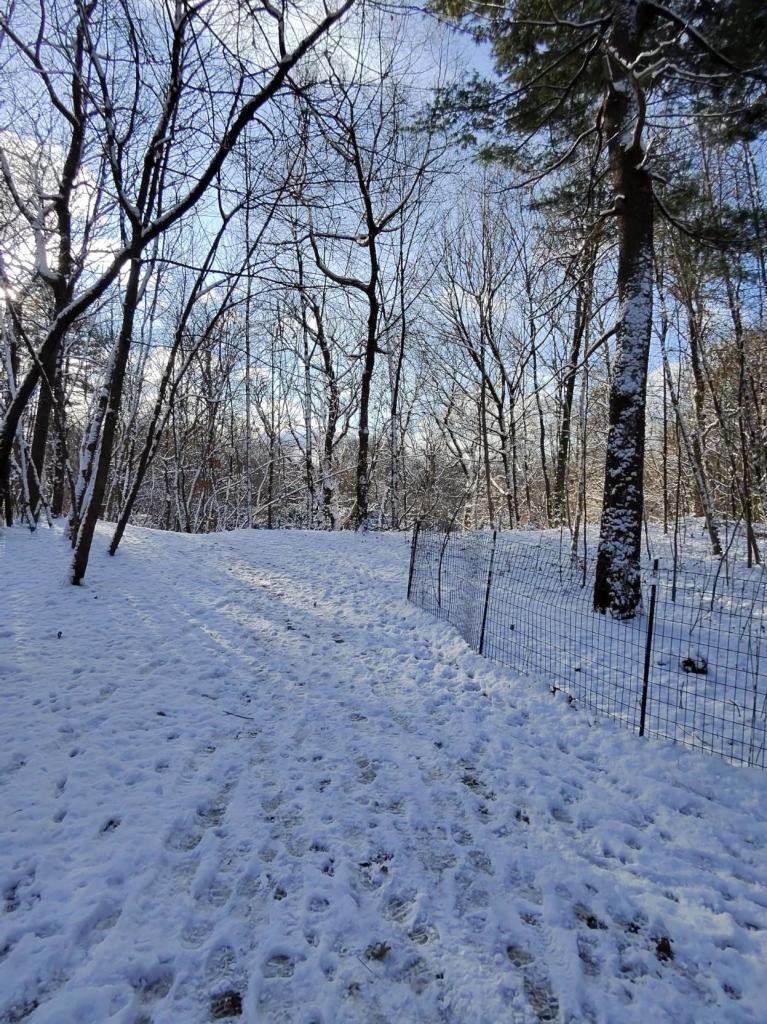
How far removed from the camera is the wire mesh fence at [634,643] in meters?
3.83

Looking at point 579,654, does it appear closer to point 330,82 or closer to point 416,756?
point 416,756

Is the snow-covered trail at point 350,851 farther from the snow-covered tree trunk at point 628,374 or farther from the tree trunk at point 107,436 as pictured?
the snow-covered tree trunk at point 628,374

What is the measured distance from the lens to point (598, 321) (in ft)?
37.2

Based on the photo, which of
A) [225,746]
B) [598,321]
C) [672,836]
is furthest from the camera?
[598,321]

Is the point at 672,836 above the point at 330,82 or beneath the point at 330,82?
beneath

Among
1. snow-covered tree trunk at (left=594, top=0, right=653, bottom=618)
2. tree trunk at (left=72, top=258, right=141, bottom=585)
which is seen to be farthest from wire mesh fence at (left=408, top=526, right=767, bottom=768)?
tree trunk at (left=72, top=258, right=141, bottom=585)

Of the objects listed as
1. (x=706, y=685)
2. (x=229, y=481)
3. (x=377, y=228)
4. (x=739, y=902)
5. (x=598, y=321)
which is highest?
(x=377, y=228)

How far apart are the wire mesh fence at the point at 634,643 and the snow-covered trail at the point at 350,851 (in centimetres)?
53

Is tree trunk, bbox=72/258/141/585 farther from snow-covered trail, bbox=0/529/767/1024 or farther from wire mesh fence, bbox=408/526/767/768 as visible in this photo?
wire mesh fence, bbox=408/526/767/768

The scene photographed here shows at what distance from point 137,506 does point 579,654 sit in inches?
1210

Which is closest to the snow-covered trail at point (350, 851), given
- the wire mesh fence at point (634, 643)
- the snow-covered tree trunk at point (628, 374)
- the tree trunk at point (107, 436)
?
the wire mesh fence at point (634, 643)

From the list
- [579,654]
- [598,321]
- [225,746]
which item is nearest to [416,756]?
[225,746]

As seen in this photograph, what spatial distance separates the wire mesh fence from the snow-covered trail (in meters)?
0.53

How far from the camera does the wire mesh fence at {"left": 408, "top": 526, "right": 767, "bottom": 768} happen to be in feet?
12.6
